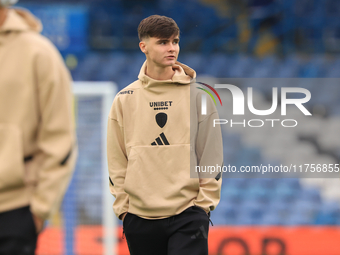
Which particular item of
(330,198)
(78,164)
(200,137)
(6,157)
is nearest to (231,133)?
(330,198)

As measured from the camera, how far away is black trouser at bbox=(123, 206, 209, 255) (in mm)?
2256

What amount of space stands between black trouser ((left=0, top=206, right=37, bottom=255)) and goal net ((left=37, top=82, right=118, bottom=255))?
240 cm

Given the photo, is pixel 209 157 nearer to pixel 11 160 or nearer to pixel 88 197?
pixel 11 160

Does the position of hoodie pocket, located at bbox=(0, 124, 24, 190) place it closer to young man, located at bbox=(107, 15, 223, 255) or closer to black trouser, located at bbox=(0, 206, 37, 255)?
black trouser, located at bbox=(0, 206, 37, 255)

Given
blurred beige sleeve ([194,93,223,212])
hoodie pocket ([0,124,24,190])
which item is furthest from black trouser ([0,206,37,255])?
blurred beige sleeve ([194,93,223,212])

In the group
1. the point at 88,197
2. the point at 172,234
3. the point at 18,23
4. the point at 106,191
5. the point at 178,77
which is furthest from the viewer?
the point at 88,197

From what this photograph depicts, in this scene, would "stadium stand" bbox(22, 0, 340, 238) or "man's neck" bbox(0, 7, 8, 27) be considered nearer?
"man's neck" bbox(0, 7, 8, 27)

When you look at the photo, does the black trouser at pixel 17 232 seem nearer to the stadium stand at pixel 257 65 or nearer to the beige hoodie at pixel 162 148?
the beige hoodie at pixel 162 148

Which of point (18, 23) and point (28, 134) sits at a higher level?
point (18, 23)

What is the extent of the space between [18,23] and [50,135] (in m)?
0.43

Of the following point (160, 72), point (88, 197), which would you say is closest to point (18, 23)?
point (160, 72)

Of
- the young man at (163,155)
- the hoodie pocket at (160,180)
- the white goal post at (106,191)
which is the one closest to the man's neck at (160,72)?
the young man at (163,155)

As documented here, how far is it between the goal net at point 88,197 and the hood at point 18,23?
87.7 inches

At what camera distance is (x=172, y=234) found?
230cm
